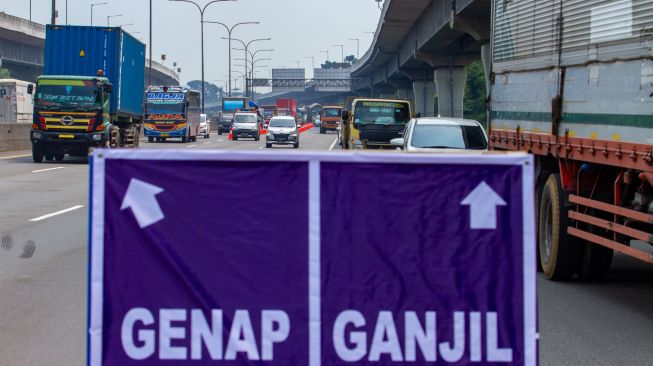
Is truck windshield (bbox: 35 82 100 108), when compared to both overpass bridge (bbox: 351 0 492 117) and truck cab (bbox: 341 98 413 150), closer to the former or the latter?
truck cab (bbox: 341 98 413 150)

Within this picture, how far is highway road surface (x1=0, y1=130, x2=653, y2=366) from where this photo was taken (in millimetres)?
7402

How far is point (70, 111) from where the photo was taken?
31859 millimetres

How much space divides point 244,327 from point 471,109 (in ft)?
306

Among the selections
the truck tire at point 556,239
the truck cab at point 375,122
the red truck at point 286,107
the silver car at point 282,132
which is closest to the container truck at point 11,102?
the silver car at point 282,132

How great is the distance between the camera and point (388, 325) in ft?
13.3

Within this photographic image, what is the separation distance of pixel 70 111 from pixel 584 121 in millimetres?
24437

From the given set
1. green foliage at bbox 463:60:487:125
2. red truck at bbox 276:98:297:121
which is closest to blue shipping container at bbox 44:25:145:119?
green foliage at bbox 463:60:487:125

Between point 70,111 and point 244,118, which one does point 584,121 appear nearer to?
point 70,111

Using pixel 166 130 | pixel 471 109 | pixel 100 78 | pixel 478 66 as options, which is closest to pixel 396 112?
pixel 100 78

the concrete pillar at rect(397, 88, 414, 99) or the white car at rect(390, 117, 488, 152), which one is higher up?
the concrete pillar at rect(397, 88, 414, 99)

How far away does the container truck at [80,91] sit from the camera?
31.5 meters

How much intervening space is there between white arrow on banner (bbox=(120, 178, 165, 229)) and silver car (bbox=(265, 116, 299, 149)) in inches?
1755

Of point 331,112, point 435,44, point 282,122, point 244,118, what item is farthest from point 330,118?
point 282,122

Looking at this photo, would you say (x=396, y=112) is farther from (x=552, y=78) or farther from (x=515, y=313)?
(x=515, y=313)
